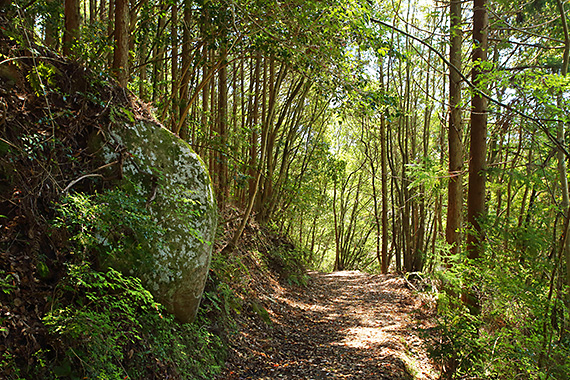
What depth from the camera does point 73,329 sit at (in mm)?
2547

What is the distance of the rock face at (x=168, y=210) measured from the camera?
379 centimetres

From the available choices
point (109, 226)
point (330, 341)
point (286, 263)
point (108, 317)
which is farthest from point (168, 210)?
point (286, 263)

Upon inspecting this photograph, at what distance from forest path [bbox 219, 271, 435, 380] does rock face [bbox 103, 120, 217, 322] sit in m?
1.17

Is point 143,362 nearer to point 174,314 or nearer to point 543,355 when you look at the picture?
point 174,314

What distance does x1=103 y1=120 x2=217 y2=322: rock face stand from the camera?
379cm

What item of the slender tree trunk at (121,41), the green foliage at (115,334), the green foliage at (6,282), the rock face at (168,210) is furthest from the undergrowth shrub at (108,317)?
the slender tree trunk at (121,41)

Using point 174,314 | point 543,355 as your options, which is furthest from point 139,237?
point 543,355

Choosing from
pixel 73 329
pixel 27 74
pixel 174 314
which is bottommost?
pixel 174 314

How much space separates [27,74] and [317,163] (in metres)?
10.8

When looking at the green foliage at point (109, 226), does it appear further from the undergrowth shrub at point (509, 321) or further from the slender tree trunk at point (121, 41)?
the undergrowth shrub at point (509, 321)

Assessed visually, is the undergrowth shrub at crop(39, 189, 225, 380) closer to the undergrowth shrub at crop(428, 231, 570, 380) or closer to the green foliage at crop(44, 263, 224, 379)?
the green foliage at crop(44, 263, 224, 379)

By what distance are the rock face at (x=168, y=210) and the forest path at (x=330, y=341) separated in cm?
117

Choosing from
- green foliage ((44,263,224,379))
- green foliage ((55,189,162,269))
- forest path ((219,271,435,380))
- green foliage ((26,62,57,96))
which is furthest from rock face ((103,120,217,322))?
forest path ((219,271,435,380))

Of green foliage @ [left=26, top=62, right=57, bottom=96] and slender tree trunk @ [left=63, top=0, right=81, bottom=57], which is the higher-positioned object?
slender tree trunk @ [left=63, top=0, right=81, bottom=57]
